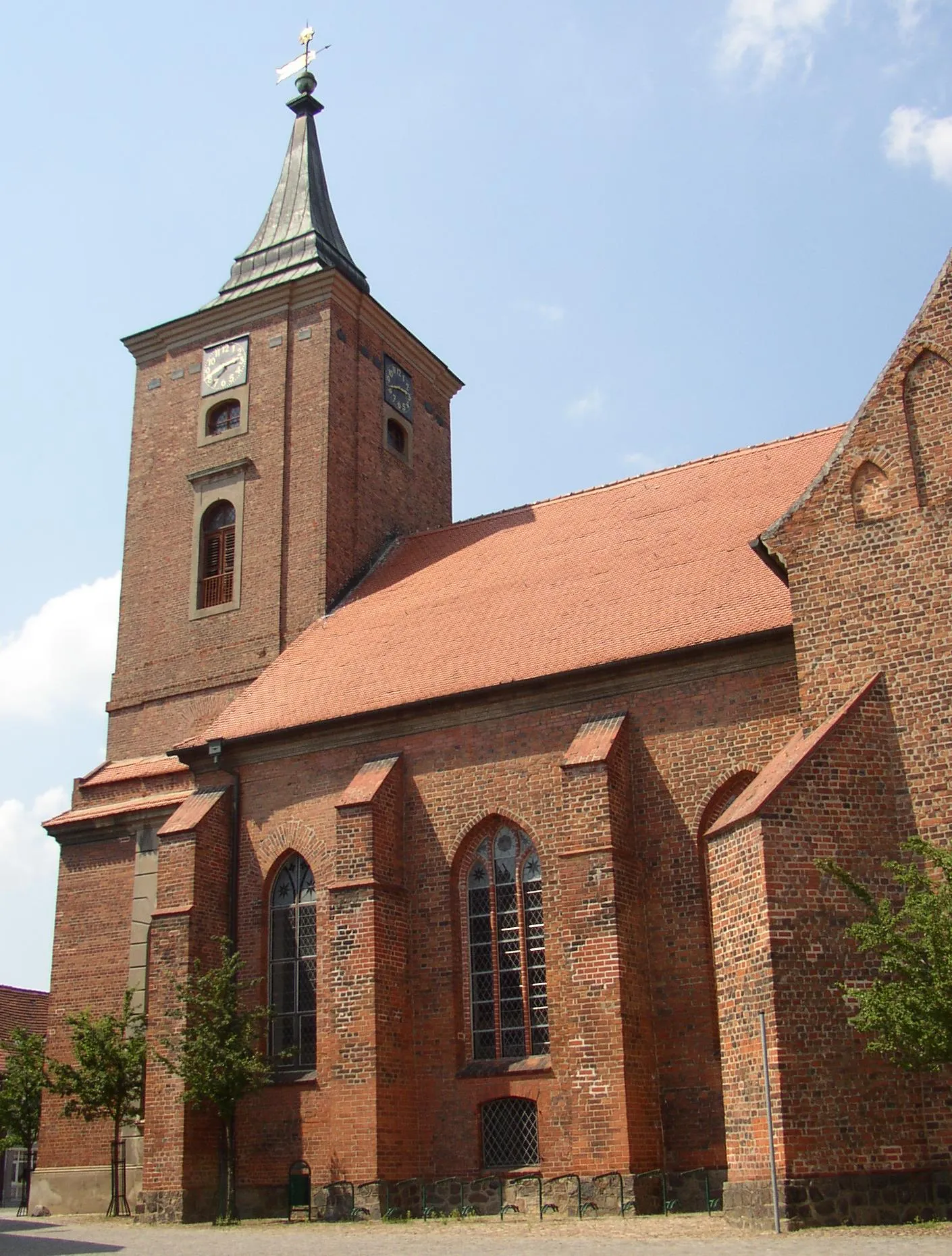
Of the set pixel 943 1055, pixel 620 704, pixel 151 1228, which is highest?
pixel 620 704

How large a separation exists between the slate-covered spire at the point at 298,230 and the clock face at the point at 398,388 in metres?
1.65

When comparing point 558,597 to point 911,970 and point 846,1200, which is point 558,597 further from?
point 846,1200

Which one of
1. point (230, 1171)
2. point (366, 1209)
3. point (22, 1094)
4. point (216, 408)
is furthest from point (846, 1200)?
point (216, 408)

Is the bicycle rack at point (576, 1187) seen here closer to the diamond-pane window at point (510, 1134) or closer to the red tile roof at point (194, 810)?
the diamond-pane window at point (510, 1134)

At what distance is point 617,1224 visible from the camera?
46.9ft

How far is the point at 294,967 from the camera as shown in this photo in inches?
770

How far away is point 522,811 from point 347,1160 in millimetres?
4846

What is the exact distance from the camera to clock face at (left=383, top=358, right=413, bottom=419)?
27844 millimetres

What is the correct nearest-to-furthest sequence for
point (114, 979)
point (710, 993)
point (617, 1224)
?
point (617, 1224) < point (710, 993) < point (114, 979)

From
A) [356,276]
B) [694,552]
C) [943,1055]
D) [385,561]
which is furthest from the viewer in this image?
[356,276]

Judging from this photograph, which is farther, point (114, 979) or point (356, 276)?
point (356, 276)

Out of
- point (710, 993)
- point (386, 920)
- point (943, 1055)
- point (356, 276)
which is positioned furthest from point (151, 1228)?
point (356, 276)

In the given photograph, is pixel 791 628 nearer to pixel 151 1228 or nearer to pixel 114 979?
pixel 151 1228

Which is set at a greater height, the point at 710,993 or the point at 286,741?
the point at 286,741
